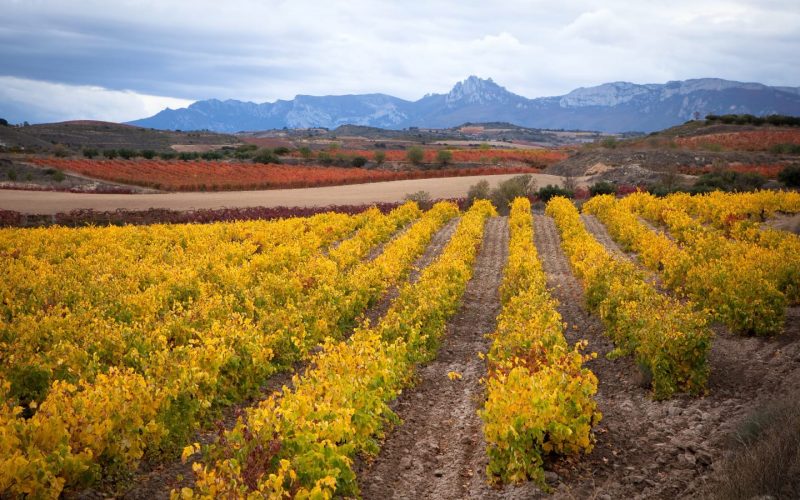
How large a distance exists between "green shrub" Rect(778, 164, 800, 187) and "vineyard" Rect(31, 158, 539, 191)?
102 feet

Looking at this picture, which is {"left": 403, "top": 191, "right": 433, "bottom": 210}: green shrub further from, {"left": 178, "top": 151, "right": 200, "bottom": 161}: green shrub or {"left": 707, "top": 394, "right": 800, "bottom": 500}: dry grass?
{"left": 178, "top": 151, "right": 200, "bottom": 161}: green shrub

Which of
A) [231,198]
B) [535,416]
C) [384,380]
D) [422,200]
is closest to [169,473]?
[384,380]

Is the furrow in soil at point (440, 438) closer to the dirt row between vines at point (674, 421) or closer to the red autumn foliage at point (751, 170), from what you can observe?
the dirt row between vines at point (674, 421)

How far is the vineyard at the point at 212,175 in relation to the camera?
183ft

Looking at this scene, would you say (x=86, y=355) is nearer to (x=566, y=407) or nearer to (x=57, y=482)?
(x=57, y=482)

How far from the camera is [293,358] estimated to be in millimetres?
11234

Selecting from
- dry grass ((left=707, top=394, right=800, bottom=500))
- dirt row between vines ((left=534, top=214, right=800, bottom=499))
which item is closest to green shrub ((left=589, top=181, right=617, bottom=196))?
dirt row between vines ((left=534, top=214, right=800, bottom=499))

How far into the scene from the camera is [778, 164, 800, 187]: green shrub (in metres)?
41.6

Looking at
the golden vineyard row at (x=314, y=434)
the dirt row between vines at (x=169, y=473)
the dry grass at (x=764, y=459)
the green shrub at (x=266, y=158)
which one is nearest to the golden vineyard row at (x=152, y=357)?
the dirt row between vines at (x=169, y=473)

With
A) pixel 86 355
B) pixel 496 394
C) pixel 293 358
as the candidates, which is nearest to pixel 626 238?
pixel 293 358

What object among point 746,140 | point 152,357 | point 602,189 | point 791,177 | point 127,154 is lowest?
point 602,189

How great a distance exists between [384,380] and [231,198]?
41844 mm

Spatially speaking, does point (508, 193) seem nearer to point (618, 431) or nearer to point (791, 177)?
point (791, 177)

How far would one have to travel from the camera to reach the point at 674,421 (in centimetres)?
856
